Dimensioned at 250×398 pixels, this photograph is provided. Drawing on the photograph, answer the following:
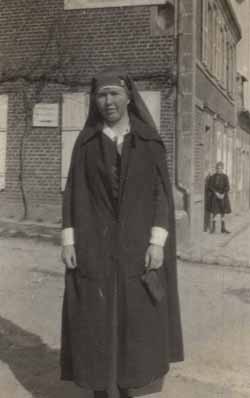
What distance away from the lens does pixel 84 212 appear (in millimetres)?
3426

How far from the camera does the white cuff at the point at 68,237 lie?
3467 millimetres

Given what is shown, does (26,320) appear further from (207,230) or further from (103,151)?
(207,230)

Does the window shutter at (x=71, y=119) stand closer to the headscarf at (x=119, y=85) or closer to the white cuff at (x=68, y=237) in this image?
the headscarf at (x=119, y=85)

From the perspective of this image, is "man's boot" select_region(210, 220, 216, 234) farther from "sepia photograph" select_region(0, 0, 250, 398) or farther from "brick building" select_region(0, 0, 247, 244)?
"brick building" select_region(0, 0, 247, 244)

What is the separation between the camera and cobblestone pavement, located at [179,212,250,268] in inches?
423

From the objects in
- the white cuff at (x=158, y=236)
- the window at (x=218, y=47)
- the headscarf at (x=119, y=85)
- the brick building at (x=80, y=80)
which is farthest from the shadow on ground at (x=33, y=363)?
the window at (x=218, y=47)

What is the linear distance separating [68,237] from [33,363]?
5.50 feet

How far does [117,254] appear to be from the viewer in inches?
132

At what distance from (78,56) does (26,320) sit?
8688mm

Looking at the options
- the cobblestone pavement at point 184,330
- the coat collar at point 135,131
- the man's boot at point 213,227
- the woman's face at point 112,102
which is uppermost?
the woman's face at point 112,102

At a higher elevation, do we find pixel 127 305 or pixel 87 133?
pixel 87 133

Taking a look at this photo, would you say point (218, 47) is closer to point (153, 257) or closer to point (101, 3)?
point (101, 3)

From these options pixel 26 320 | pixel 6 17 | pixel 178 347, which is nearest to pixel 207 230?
pixel 6 17

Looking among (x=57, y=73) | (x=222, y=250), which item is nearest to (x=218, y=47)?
(x=57, y=73)
